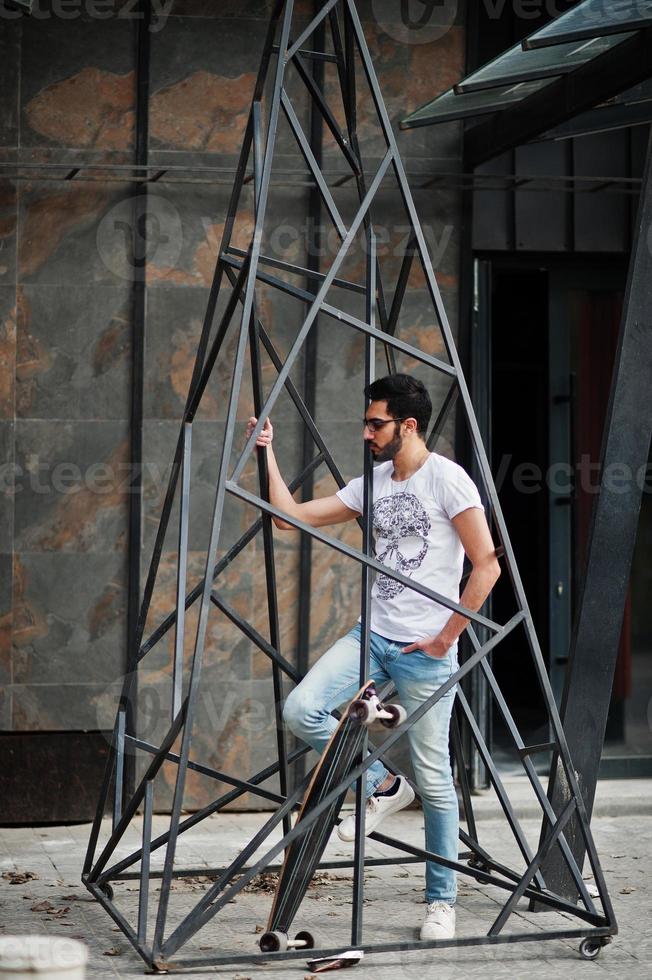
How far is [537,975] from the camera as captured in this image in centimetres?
499

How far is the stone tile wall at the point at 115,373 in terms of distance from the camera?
787 centimetres

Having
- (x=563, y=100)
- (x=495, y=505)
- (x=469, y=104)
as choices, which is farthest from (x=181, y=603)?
(x=469, y=104)

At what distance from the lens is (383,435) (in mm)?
5426

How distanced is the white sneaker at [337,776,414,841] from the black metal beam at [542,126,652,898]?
0.81 meters

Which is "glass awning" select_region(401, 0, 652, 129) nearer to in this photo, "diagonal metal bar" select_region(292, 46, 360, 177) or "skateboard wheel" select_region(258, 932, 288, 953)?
"diagonal metal bar" select_region(292, 46, 360, 177)

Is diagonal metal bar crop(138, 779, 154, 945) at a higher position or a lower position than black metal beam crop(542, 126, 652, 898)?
lower

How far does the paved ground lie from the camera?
507cm

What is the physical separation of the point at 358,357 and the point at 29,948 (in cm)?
526

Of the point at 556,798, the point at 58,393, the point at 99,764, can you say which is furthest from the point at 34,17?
the point at 556,798

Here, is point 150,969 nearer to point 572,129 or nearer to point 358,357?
point 358,357

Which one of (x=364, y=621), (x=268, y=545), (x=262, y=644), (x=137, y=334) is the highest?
(x=137, y=334)
